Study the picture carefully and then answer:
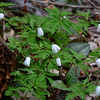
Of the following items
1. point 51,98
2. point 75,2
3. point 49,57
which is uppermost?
point 75,2

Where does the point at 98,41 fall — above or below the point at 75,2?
below

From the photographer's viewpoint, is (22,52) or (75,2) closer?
(22,52)

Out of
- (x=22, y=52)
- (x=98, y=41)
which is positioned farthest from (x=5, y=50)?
(x=98, y=41)

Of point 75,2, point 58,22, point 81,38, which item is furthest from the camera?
point 75,2

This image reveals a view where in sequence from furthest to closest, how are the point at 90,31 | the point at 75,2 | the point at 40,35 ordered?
1. the point at 75,2
2. the point at 90,31
3. the point at 40,35

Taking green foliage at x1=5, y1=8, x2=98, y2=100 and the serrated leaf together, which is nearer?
green foliage at x1=5, y1=8, x2=98, y2=100

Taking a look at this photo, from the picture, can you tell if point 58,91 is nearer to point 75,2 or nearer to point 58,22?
point 58,22

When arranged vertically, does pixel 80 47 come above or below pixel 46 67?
above

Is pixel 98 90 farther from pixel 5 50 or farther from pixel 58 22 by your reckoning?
pixel 5 50

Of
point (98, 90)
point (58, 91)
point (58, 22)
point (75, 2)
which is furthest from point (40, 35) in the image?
point (75, 2)

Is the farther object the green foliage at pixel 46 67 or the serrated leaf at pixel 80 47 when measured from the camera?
the serrated leaf at pixel 80 47

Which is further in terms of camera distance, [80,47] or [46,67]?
[80,47]
